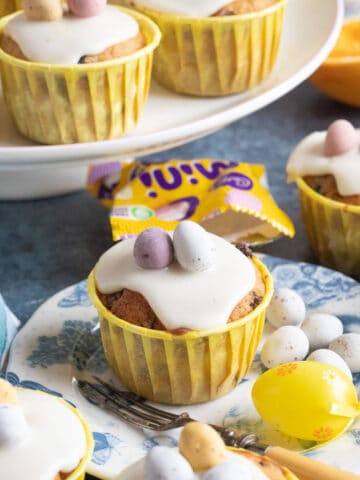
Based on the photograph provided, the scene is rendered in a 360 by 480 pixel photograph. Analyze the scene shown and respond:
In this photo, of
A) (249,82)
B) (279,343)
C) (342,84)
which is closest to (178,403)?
(279,343)

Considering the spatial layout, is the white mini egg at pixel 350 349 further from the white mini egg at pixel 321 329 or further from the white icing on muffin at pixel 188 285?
the white icing on muffin at pixel 188 285

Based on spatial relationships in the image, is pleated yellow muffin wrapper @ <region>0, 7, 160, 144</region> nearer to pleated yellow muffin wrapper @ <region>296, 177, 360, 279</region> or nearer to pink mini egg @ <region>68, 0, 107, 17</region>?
pink mini egg @ <region>68, 0, 107, 17</region>

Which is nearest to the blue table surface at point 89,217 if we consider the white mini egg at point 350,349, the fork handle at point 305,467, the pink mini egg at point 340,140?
the pink mini egg at point 340,140

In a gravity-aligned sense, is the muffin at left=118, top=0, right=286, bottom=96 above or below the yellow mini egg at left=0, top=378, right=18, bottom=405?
above

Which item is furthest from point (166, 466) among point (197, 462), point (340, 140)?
point (340, 140)

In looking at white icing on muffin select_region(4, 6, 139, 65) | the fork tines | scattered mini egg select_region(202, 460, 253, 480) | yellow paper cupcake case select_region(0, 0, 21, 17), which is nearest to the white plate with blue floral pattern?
the fork tines
